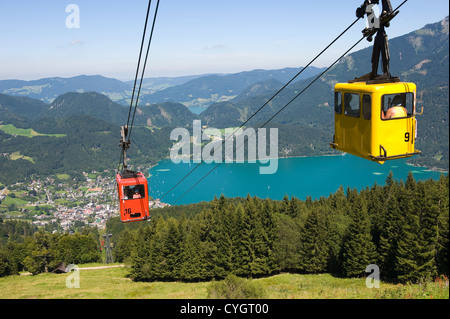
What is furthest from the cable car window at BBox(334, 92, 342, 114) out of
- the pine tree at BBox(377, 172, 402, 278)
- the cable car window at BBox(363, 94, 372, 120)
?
the pine tree at BBox(377, 172, 402, 278)

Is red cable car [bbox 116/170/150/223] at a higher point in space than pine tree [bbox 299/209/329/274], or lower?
higher

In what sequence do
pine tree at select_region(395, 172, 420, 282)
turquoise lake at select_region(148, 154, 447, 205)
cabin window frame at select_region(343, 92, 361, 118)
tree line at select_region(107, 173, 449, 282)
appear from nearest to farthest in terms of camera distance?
cabin window frame at select_region(343, 92, 361, 118)
pine tree at select_region(395, 172, 420, 282)
tree line at select_region(107, 173, 449, 282)
turquoise lake at select_region(148, 154, 447, 205)

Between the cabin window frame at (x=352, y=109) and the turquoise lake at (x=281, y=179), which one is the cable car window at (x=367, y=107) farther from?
the turquoise lake at (x=281, y=179)

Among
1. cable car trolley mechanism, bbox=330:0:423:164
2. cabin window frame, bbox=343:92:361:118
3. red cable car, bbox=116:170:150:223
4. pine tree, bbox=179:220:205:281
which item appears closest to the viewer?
cable car trolley mechanism, bbox=330:0:423:164

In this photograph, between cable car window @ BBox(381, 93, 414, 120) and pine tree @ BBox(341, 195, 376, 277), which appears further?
pine tree @ BBox(341, 195, 376, 277)

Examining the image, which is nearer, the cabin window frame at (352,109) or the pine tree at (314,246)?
the cabin window frame at (352,109)

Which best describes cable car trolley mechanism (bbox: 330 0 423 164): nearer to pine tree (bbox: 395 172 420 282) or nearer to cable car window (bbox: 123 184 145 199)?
cable car window (bbox: 123 184 145 199)

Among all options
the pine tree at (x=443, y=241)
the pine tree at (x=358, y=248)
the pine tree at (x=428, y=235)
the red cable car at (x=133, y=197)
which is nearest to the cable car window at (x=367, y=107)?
the red cable car at (x=133, y=197)

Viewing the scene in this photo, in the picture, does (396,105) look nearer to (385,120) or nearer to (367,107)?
(385,120)
